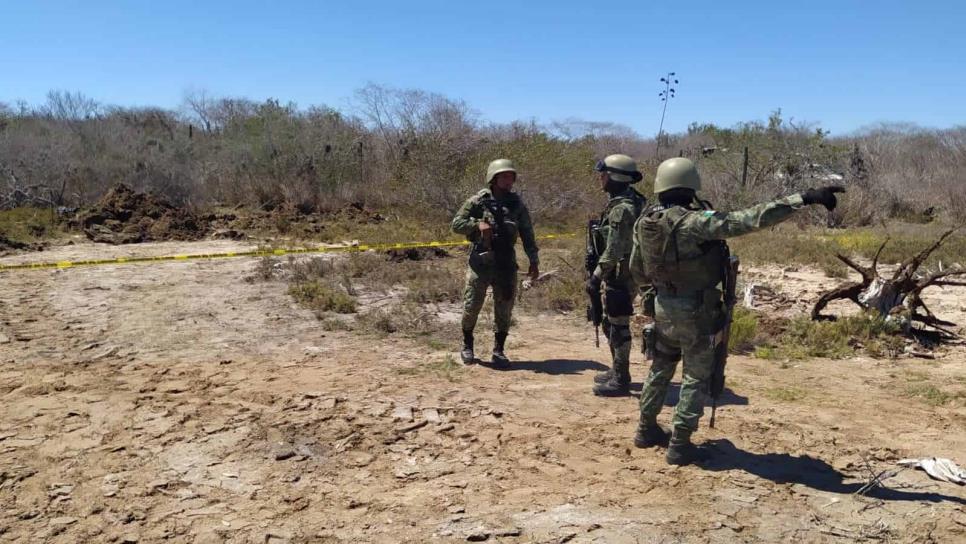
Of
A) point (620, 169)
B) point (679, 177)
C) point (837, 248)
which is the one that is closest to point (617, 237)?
point (620, 169)

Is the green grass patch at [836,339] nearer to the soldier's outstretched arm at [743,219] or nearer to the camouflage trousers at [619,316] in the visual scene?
the camouflage trousers at [619,316]

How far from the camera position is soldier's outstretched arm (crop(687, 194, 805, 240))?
3232mm

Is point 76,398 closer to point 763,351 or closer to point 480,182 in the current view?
point 763,351

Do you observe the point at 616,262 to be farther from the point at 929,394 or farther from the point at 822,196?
the point at 929,394

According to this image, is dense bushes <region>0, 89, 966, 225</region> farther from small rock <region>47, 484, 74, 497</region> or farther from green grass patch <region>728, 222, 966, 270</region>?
small rock <region>47, 484, 74, 497</region>

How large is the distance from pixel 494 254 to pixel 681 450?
99.0 inches

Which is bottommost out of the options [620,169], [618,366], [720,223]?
[618,366]

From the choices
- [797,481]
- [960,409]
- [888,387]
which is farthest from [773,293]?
[797,481]

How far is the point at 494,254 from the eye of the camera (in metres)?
5.96

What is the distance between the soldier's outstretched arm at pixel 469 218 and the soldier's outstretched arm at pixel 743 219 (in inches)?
99.7

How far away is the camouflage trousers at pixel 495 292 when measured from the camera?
19.8ft

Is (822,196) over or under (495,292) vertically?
over

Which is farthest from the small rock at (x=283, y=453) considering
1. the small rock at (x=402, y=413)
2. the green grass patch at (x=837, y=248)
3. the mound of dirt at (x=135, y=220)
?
the mound of dirt at (x=135, y=220)

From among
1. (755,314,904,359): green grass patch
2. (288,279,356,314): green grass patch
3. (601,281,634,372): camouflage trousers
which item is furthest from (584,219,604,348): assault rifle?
(288,279,356,314): green grass patch
